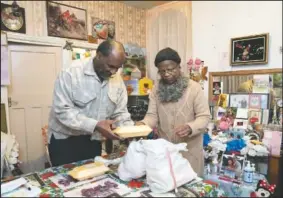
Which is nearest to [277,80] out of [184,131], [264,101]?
[264,101]

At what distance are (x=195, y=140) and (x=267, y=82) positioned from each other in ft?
3.64

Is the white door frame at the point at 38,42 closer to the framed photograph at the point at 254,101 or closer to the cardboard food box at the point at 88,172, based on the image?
the cardboard food box at the point at 88,172

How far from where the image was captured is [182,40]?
2686 mm

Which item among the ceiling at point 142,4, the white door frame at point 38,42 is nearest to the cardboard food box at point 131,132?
the white door frame at point 38,42

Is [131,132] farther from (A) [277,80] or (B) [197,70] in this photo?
(B) [197,70]

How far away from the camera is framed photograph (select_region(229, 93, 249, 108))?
2111mm

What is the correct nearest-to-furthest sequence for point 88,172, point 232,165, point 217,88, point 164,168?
point 164,168, point 88,172, point 232,165, point 217,88

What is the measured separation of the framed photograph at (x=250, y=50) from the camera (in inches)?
78.0

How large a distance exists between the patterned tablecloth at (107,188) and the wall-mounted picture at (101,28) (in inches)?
86.1

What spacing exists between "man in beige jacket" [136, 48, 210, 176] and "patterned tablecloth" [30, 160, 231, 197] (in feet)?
1.39

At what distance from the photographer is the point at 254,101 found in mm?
2066

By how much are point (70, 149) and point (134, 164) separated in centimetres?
51

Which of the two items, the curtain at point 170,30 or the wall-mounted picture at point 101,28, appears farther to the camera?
the wall-mounted picture at point 101,28

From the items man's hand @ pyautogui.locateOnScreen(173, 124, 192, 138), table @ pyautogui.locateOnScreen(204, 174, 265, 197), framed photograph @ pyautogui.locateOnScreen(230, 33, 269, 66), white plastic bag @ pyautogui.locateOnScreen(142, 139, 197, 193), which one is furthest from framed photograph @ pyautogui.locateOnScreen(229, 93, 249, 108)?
white plastic bag @ pyautogui.locateOnScreen(142, 139, 197, 193)
